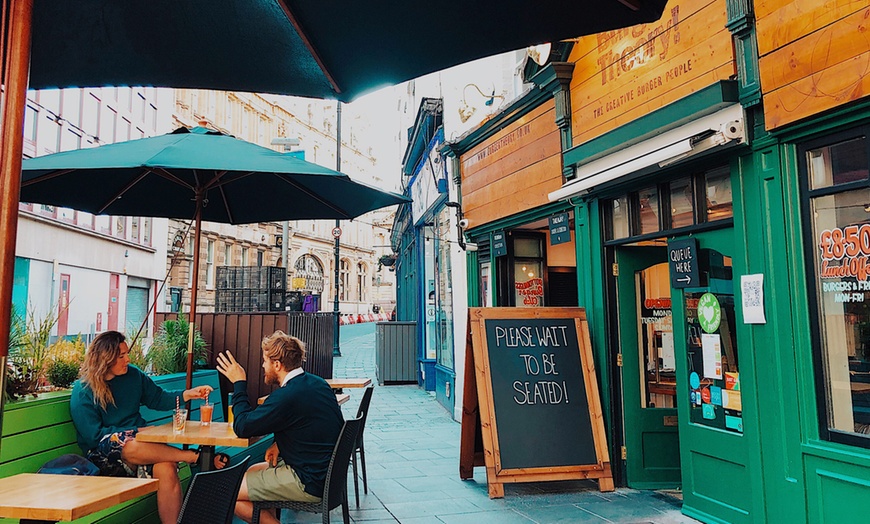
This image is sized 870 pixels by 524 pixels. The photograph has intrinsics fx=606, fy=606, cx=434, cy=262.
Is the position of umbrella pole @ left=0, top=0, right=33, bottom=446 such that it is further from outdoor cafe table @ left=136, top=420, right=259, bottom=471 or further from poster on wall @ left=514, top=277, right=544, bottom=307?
poster on wall @ left=514, top=277, right=544, bottom=307

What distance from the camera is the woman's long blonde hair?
4.09 meters

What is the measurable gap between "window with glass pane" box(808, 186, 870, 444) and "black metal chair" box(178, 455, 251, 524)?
3603 mm

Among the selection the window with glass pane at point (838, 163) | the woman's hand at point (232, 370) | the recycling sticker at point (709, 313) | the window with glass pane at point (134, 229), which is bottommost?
the woman's hand at point (232, 370)

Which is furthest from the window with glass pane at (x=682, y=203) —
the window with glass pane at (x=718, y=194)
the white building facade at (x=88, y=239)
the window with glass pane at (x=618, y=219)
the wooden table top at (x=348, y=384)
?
the white building facade at (x=88, y=239)

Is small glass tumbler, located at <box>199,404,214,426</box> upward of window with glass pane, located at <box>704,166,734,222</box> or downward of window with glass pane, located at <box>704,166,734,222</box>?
downward

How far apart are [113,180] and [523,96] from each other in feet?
15.0

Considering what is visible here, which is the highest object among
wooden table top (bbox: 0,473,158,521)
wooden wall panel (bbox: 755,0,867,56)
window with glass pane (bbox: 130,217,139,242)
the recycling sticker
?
window with glass pane (bbox: 130,217,139,242)

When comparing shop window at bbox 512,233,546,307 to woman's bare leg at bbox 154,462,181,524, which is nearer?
woman's bare leg at bbox 154,462,181,524

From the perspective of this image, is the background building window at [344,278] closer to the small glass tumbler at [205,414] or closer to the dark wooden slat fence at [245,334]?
the dark wooden slat fence at [245,334]

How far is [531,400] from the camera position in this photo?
5.85m

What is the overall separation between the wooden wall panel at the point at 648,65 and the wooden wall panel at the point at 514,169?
0.61 meters

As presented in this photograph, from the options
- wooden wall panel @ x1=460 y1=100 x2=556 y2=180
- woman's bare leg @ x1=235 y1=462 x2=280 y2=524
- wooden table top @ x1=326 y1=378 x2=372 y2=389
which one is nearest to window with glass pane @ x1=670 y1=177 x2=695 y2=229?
wooden wall panel @ x1=460 y1=100 x2=556 y2=180

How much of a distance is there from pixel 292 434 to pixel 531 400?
2739 mm

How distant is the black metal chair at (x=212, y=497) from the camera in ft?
8.69
